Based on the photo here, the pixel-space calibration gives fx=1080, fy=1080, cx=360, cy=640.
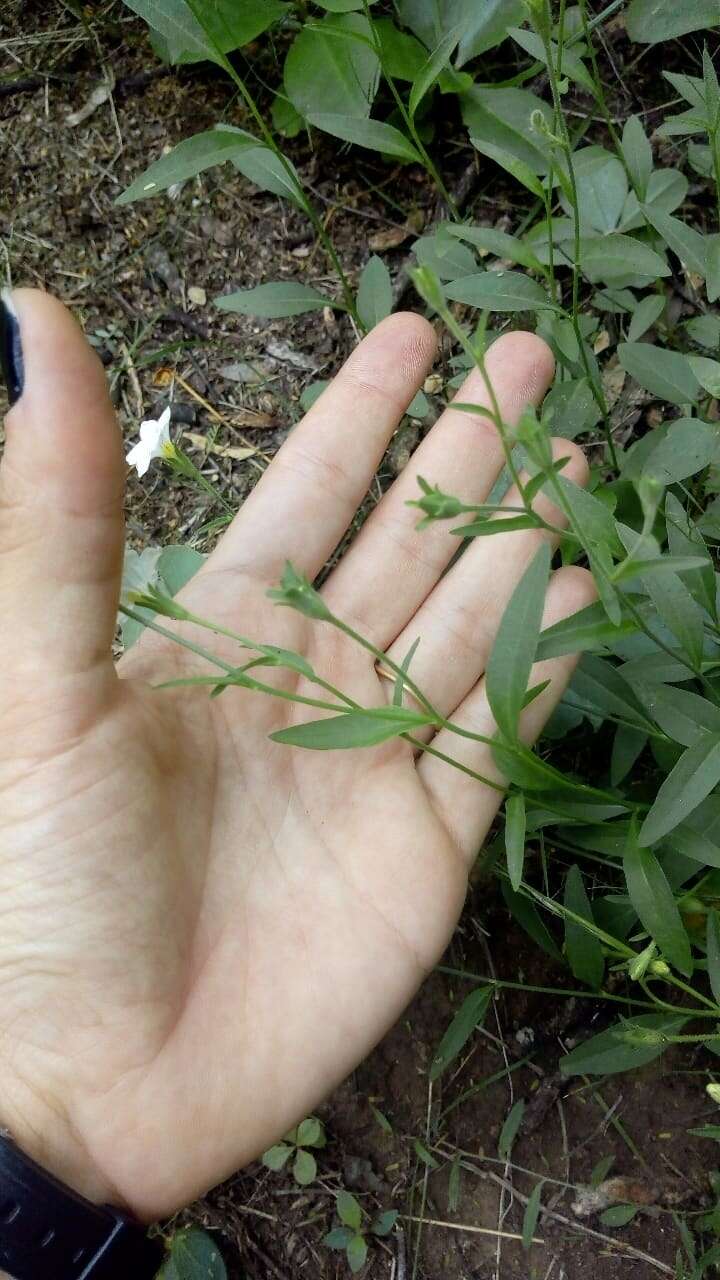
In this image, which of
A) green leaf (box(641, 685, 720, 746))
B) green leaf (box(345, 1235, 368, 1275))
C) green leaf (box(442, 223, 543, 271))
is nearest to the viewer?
green leaf (box(641, 685, 720, 746))

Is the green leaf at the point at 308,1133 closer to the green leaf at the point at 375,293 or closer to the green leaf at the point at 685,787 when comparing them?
the green leaf at the point at 685,787

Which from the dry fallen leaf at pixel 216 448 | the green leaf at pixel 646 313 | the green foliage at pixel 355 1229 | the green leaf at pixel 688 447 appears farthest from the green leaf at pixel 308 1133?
the green leaf at pixel 646 313

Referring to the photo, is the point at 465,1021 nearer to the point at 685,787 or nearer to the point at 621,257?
the point at 685,787

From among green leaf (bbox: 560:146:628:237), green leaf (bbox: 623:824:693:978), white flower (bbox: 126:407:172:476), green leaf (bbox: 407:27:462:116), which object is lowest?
green leaf (bbox: 623:824:693:978)

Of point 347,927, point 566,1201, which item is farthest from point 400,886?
point 566,1201

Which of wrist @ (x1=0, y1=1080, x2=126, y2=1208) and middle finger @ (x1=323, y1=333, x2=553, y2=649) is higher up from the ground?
middle finger @ (x1=323, y1=333, x2=553, y2=649)

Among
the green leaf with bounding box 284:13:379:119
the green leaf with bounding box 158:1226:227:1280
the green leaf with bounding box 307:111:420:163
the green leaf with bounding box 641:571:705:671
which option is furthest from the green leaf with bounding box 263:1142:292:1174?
the green leaf with bounding box 284:13:379:119

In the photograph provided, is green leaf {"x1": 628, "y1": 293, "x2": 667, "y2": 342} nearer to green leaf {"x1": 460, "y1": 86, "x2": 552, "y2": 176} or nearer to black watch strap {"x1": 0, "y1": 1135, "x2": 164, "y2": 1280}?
green leaf {"x1": 460, "y1": 86, "x2": 552, "y2": 176}
